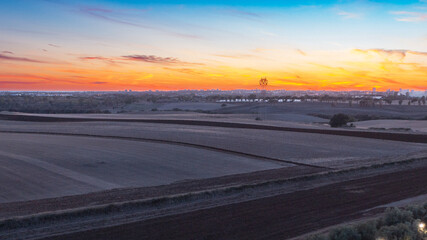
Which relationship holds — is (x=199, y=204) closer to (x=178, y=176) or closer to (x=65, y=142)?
(x=178, y=176)

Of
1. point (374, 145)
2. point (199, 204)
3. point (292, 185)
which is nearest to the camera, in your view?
point (199, 204)

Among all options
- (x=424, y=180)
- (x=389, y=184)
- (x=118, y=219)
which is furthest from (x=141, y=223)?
(x=424, y=180)

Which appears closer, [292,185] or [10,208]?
[10,208]

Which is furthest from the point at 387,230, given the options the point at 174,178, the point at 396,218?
the point at 174,178

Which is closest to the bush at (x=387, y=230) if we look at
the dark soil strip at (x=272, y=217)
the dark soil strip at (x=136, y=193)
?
the dark soil strip at (x=272, y=217)

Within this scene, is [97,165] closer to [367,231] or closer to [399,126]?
[367,231]

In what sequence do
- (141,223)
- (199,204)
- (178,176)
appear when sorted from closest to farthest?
1. (141,223)
2. (199,204)
3. (178,176)

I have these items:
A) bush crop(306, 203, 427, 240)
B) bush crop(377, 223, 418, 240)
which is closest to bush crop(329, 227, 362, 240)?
bush crop(306, 203, 427, 240)

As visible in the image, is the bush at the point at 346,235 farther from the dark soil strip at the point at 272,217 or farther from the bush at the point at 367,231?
the dark soil strip at the point at 272,217
